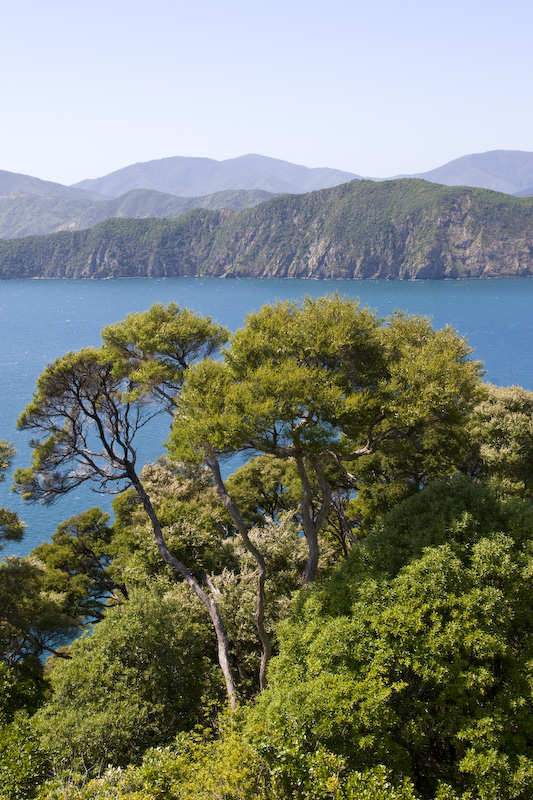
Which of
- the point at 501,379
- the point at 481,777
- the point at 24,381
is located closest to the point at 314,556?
the point at 481,777

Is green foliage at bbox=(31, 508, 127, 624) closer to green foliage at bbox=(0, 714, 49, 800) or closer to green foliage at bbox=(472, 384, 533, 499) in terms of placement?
green foliage at bbox=(0, 714, 49, 800)

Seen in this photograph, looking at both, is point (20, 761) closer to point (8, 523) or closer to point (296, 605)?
point (296, 605)

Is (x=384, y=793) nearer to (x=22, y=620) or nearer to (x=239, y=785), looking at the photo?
(x=239, y=785)

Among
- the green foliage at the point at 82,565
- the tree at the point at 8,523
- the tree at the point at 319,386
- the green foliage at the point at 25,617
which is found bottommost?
the green foliage at the point at 82,565

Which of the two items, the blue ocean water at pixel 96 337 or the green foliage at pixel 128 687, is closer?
the green foliage at pixel 128 687

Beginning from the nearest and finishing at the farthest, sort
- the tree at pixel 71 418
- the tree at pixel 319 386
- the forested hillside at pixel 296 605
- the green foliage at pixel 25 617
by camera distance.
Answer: the forested hillside at pixel 296 605, the tree at pixel 319 386, the green foliage at pixel 25 617, the tree at pixel 71 418

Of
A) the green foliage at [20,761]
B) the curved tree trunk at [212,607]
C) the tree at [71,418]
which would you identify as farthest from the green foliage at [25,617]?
the green foliage at [20,761]

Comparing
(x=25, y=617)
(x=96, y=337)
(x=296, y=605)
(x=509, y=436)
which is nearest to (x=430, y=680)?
(x=296, y=605)

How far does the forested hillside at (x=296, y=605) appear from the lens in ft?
36.8

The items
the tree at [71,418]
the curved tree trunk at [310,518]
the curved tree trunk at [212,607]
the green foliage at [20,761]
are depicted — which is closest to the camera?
the green foliage at [20,761]

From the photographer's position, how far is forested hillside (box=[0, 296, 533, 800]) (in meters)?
11.2

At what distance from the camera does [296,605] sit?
49.9ft

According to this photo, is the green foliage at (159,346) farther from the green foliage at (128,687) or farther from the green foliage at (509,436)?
the green foliage at (509,436)

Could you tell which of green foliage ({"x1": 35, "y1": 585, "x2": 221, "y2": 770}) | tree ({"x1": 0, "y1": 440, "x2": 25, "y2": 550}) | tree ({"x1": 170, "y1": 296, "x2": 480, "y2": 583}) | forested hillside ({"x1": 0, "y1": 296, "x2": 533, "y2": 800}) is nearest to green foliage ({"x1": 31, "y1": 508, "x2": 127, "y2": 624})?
forested hillside ({"x1": 0, "y1": 296, "x2": 533, "y2": 800})
